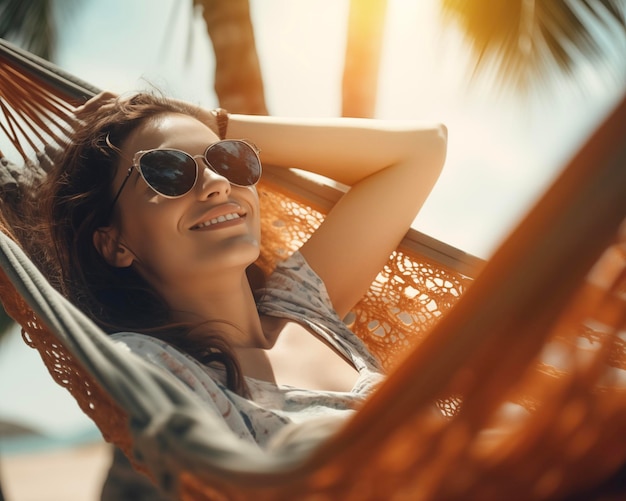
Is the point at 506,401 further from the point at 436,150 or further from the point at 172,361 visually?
the point at 436,150

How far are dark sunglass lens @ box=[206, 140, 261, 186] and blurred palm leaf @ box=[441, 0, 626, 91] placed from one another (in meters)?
3.70

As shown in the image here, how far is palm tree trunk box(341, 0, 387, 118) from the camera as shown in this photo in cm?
420

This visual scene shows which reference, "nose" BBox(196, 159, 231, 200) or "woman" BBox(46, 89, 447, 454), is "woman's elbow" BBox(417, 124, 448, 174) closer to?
"woman" BBox(46, 89, 447, 454)

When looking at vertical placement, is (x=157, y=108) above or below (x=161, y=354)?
above

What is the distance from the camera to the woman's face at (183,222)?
4.69 ft

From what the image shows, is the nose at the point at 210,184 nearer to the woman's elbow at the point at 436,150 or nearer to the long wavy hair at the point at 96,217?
the long wavy hair at the point at 96,217

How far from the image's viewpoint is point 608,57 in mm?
4699

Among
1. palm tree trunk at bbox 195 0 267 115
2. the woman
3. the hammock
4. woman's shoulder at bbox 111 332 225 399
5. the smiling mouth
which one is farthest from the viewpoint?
palm tree trunk at bbox 195 0 267 115

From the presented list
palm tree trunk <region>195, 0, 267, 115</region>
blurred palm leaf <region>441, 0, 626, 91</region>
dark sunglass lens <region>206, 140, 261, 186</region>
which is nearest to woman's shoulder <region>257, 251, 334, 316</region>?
dark sunglass lens <region>206, 140, 261, 186</region>

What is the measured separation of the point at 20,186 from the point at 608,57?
4.07 metres

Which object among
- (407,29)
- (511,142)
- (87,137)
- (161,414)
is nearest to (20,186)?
(87,137)

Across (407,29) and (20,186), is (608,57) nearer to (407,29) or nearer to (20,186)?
(407,29)

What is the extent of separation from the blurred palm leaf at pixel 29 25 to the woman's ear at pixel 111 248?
3.58 meters

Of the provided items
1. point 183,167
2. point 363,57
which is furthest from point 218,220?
point 363,57
